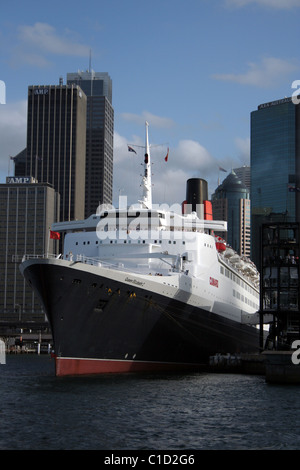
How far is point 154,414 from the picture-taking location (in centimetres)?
2867

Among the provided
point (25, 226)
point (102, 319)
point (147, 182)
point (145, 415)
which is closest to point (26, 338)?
point (25, 226)

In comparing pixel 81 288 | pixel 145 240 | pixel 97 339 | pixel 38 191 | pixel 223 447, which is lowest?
pixel 223 447

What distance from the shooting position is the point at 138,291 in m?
42.4

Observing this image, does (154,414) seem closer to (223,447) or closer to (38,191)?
(223,447)

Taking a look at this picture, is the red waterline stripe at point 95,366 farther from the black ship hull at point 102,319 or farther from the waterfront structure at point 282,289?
the waterfront structure at point 282,289

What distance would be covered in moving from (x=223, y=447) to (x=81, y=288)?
61.9 feet

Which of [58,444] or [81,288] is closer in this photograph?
[58,444]

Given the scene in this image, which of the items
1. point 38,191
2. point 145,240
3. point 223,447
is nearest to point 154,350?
point 145,240

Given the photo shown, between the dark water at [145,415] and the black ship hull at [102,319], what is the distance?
5.08ft

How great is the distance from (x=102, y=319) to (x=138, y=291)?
123 inches

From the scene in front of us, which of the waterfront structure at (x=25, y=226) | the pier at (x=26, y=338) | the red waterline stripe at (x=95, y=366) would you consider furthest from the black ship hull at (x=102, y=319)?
the waterfront structure at (x=25, y=226)

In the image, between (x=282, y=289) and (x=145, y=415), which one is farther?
(x=282, y=289)

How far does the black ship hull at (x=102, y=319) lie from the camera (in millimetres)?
39844

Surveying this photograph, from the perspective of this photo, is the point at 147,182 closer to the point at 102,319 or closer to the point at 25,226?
the point at 102,319
